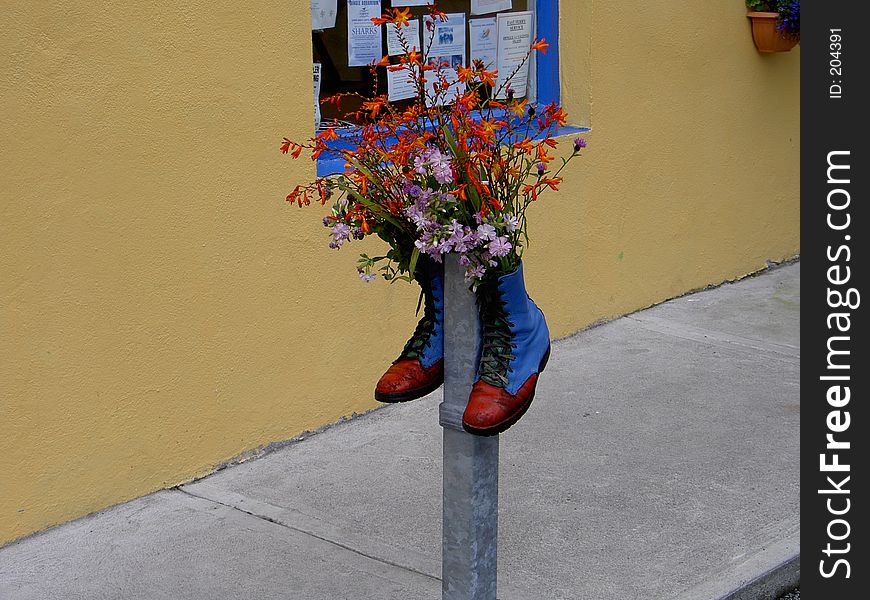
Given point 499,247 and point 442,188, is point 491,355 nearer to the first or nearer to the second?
point 499,247

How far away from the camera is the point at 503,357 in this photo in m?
2.71

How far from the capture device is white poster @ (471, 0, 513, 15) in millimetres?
5570

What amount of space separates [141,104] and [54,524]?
4.67 feet

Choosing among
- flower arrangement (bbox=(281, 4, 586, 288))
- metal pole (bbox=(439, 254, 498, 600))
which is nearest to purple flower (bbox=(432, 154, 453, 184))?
flower arrangement (bbox=(281, 4, 586, 288))

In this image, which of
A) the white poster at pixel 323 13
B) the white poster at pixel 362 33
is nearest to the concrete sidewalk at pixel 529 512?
the white poster at pixel 362 33

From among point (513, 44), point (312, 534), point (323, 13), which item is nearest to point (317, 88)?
point (323, 13)

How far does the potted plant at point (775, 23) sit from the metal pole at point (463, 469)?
447 centimetres

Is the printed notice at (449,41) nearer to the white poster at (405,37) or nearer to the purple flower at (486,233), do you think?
the white poster at (405,37)

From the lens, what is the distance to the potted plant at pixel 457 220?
8.39ft

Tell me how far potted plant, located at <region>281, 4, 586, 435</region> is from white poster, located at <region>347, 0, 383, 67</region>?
2228 mm

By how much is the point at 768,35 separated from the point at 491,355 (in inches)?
180

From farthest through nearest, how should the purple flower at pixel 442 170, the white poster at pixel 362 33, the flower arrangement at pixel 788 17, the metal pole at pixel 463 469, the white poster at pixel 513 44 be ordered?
the flower arrangement at pixel 788 17
the white poster at pixel 513 44
the white poster at pixel 362 33
the metal pole at pixel 463 469
the purple flower at pixel 442 170

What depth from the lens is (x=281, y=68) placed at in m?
4.45
